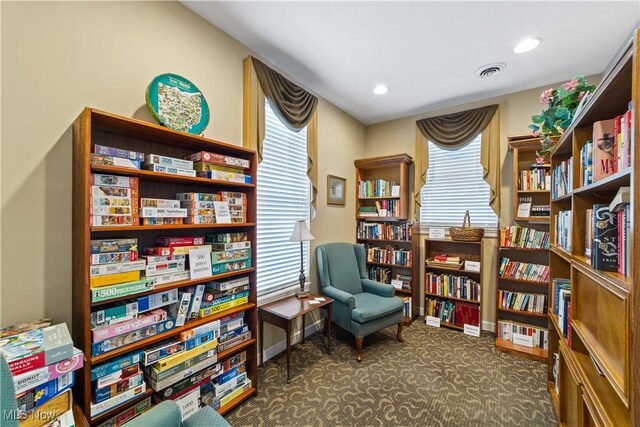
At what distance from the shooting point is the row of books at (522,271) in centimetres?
273

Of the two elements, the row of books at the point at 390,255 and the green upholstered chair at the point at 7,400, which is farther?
the row of books at the point at 390,255

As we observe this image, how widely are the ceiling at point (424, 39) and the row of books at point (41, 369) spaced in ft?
7.21

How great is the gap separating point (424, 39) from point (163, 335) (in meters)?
2.90

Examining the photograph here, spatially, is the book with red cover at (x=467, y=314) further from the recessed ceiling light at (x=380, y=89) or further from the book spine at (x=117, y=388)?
the book spine at (x=117, y=388)

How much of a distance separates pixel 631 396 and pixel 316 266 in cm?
255

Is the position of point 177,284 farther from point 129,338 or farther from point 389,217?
point 389,217

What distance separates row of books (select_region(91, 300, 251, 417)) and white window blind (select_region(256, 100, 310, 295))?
0.63 m

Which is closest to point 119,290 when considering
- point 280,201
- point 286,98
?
point 280,201

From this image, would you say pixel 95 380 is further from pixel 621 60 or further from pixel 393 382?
pixel 621 60

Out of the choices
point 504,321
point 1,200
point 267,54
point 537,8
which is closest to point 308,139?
point 267,54

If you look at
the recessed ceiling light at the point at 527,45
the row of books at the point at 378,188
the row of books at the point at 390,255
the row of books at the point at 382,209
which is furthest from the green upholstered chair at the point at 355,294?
the recessed ceiling light at the point at 527,45

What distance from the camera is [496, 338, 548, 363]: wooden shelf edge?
2.54m

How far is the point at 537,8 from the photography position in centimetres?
184

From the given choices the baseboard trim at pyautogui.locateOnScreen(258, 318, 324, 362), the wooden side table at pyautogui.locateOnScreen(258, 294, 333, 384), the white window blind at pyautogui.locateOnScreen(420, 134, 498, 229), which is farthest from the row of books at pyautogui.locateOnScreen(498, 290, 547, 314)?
the baseboard trim at pyautogui.locateOnScreen(258, 318, 324, 362)
